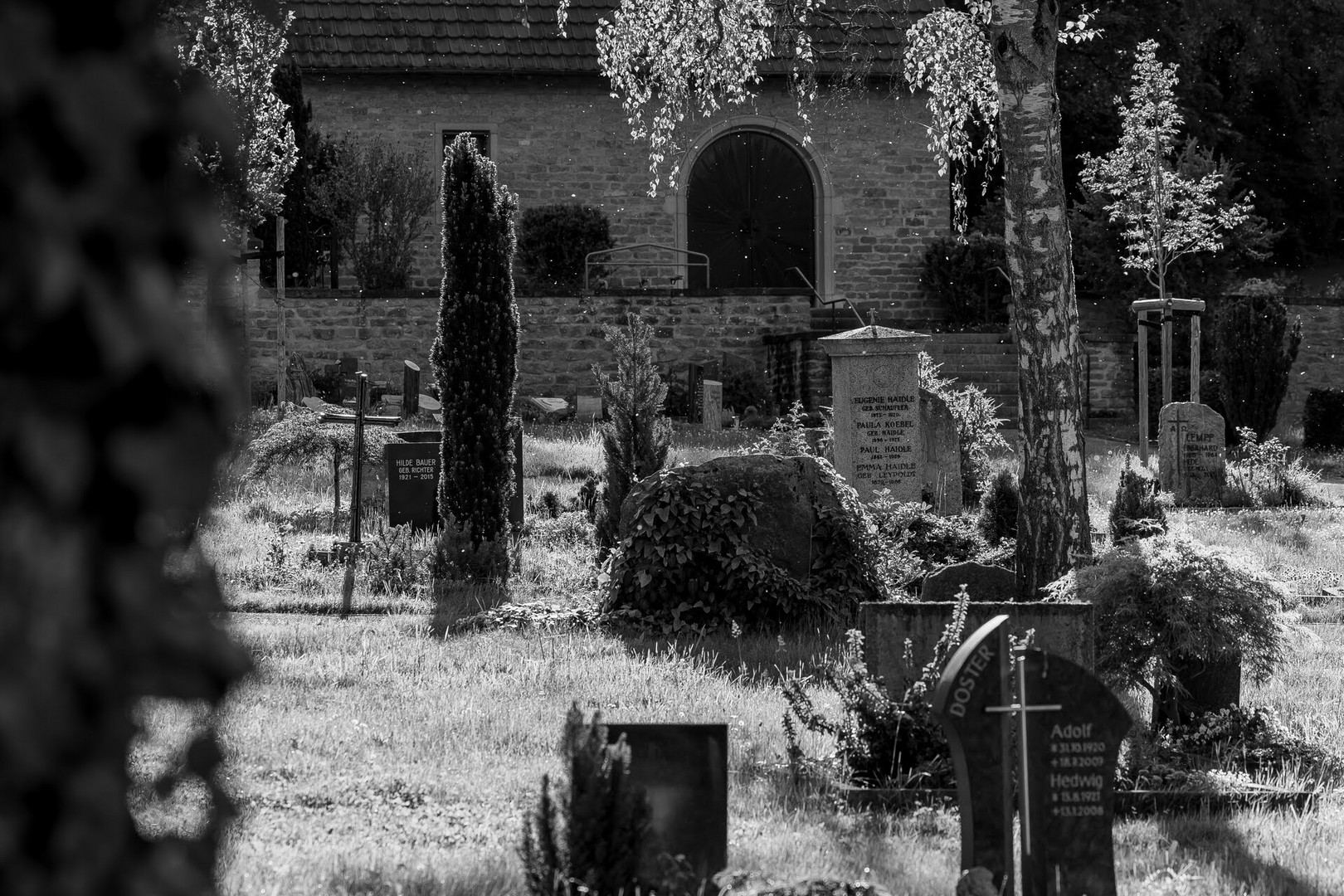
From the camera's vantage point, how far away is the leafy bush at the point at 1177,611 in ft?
20.7

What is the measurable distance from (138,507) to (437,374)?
33.4ft

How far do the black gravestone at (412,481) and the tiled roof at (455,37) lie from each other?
12.2 m

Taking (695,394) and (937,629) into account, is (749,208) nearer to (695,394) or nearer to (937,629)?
(695,394)

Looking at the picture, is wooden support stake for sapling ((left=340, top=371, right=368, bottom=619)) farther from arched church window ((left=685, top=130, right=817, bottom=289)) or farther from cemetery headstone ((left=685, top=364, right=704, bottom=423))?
arched church window ((left=685, top=130, right=817, bottom=289))

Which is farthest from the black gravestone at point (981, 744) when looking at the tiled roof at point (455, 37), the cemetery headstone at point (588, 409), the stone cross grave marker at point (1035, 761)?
the tiled roof at point (455, 37)

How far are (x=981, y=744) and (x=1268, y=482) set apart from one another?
1281cm

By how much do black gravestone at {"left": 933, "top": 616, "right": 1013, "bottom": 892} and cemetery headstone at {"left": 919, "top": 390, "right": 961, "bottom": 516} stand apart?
9587 mm

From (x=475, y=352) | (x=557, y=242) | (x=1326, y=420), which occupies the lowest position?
(x=1326, y=420)

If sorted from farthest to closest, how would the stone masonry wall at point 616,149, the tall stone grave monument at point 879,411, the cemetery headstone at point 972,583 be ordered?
the stone masonry wall at point 616,149
the tall stone grave monument at point 879,411
the cemetery headstone at point 972,583

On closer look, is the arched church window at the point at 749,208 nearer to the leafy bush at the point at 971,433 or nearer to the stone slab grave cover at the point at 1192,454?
the stone slab grave cover at the point at 1192,454

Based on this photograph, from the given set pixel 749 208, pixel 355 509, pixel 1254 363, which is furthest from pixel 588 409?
pixel 1254 363

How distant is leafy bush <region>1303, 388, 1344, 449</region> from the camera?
2067 centimetres

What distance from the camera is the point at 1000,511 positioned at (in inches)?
464

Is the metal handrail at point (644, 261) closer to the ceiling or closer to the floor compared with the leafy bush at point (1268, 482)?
closer to the ceiling
